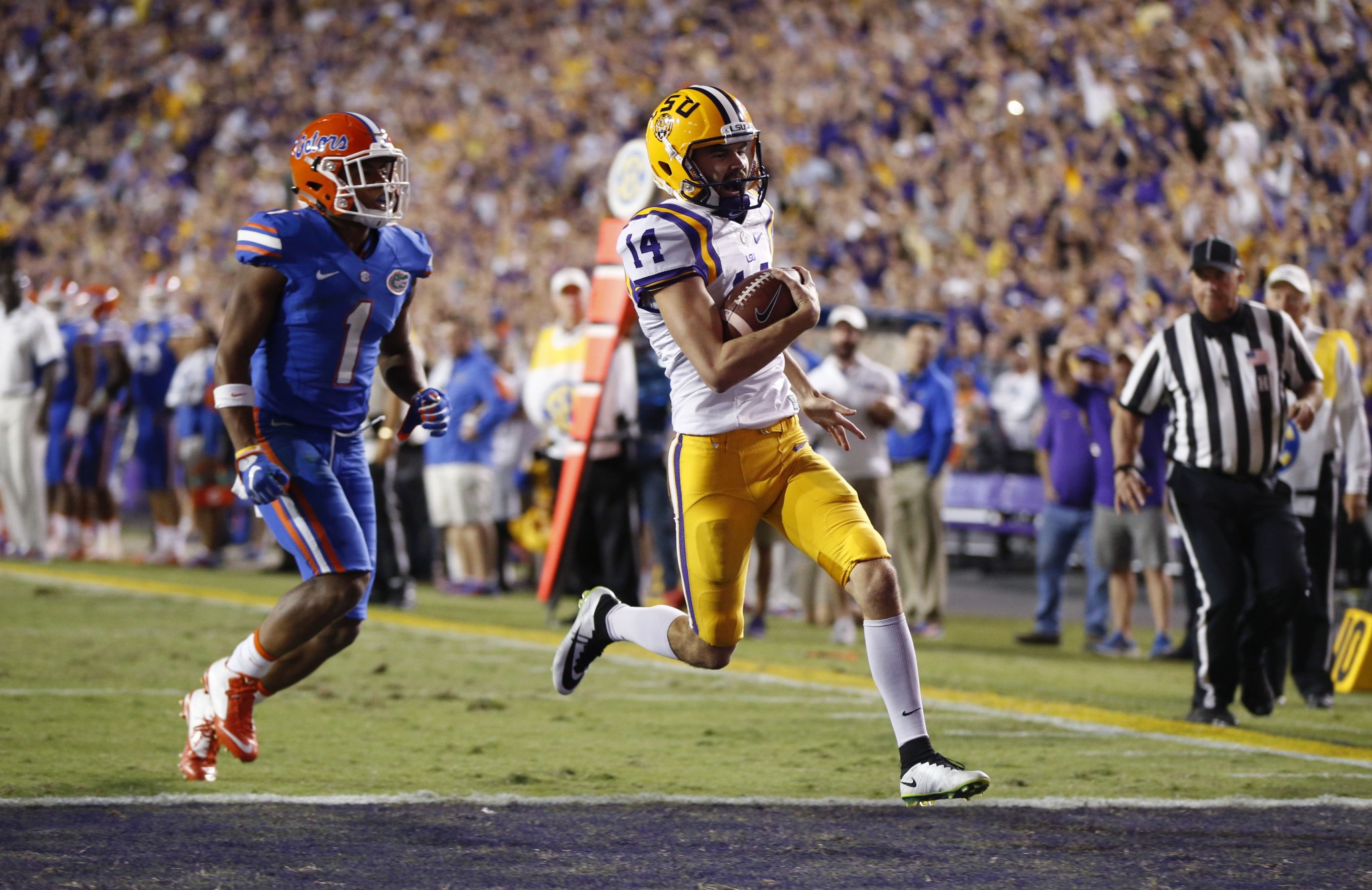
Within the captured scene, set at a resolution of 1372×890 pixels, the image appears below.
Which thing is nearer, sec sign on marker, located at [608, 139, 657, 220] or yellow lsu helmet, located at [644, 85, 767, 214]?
yellow lsu helmet, located at [644, 85, 767, 214]

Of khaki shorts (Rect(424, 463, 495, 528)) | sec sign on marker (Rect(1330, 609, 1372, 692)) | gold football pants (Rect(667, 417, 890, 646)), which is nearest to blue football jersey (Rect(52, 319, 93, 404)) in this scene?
khaki shorts (Rect(424, 463, 495, 528))

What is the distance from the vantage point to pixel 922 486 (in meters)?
10.4

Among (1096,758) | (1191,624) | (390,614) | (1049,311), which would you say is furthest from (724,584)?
(1049,311)

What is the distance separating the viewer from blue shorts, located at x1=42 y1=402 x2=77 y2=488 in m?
13.6

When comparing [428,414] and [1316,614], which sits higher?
[428,414]

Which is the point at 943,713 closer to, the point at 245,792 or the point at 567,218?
the point at 245,792

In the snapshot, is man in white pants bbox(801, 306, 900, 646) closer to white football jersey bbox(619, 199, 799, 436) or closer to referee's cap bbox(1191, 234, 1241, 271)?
referee's cap bbox(1191, 234, 1241, 271)

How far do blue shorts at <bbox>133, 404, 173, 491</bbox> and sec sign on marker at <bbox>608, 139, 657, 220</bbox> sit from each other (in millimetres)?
5961

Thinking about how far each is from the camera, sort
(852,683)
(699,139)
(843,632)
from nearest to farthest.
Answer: (699,139) → (852,683) → (843,632)

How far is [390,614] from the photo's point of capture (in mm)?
10539

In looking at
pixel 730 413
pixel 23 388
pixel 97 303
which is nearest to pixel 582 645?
pixel 730 413

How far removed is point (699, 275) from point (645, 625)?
3.81 feet

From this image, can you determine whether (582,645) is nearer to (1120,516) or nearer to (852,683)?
(852,683)

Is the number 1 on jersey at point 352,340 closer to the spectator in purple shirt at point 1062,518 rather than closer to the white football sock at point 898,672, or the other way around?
the white football sock at point 898,672
